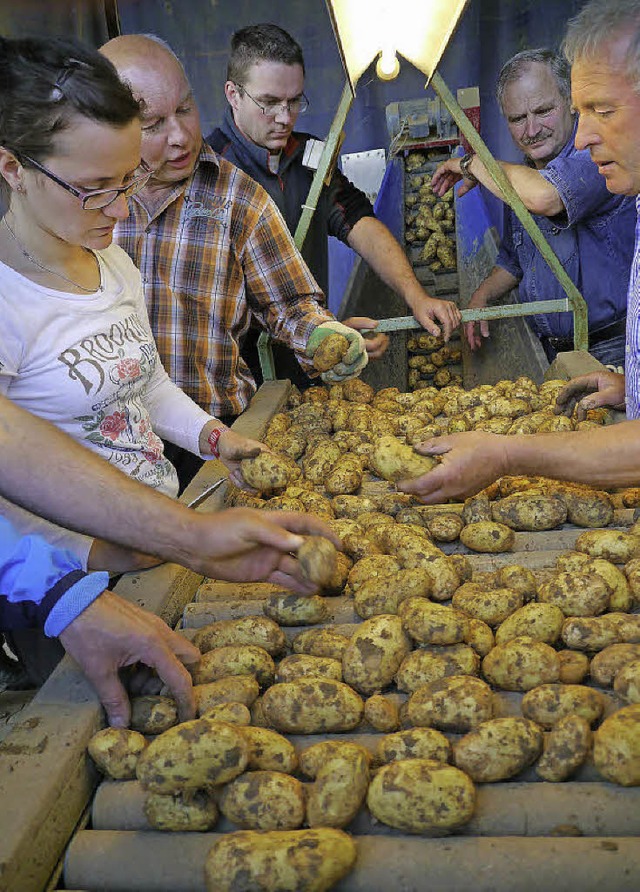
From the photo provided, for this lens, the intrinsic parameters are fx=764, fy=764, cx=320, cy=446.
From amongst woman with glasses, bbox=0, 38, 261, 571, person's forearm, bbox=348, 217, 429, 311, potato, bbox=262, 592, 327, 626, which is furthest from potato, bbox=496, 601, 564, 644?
person's forearm, bbox=348, 217, 429, 311

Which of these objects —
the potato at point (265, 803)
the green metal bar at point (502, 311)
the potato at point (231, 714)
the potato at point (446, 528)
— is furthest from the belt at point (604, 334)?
the potato at point (265, 803)

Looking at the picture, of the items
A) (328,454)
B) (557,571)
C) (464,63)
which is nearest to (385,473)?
(328,454)

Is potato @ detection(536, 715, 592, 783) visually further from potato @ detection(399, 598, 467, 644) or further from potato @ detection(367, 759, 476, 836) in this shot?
potato @ detection(399, 598, 467, 644)

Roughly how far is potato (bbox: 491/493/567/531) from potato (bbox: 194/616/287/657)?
670 mm

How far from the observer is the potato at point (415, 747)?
3.85ft

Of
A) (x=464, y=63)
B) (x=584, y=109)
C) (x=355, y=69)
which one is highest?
(x=464, y=63)

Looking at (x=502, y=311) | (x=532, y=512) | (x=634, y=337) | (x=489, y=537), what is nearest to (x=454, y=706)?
(x=489, y=537)

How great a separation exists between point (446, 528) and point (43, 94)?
1267mm

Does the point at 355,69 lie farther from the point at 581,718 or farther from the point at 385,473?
the point at 581,718

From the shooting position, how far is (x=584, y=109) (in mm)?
1820

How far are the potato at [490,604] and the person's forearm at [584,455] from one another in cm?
39

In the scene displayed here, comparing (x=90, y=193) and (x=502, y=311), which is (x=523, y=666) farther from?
(x=502, y=311)

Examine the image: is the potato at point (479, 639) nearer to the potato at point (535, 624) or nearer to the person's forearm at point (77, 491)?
the potato at point (535, 624)

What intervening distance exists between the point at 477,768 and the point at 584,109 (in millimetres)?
1504
